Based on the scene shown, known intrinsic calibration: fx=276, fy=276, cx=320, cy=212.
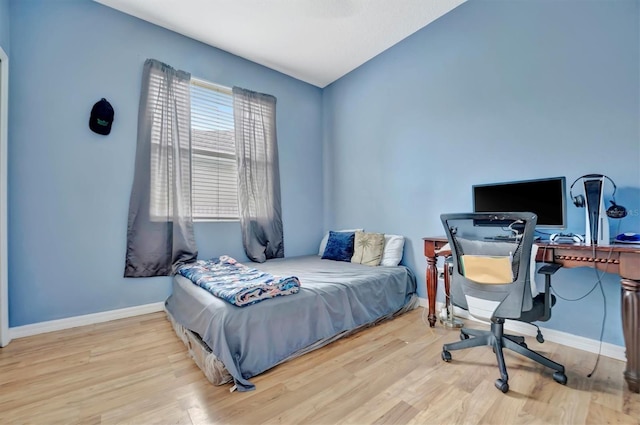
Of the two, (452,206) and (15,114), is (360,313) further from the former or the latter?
(15,114)

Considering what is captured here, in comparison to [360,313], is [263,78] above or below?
Result: above

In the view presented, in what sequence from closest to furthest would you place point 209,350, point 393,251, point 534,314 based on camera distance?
point 534,314 → point 209,350 → point 393,251

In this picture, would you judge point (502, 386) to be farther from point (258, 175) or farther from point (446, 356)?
point (258, 175)

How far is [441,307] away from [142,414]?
2.34 metres

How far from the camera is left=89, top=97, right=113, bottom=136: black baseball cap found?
2439 mm

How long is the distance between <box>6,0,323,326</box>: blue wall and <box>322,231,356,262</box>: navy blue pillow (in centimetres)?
179

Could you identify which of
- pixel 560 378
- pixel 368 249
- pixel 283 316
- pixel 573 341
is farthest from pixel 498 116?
pixel 283 316

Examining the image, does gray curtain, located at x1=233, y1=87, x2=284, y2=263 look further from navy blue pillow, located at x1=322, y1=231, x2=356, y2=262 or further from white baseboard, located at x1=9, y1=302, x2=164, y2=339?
white baseboard, located at x1=9, y1=302, x2=164, y2=339

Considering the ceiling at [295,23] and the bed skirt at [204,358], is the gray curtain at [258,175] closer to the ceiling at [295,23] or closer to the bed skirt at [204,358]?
the ceiling at [295,23]

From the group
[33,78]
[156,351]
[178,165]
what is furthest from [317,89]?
[156,351]

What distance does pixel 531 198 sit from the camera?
2037mm

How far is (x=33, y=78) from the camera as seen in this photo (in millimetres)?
2238

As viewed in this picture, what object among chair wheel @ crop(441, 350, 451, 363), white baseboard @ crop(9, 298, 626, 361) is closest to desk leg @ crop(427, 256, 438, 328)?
white baseboard @ crop(9, 298, 626, 361)

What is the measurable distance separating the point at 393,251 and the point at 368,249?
27 centimetres
